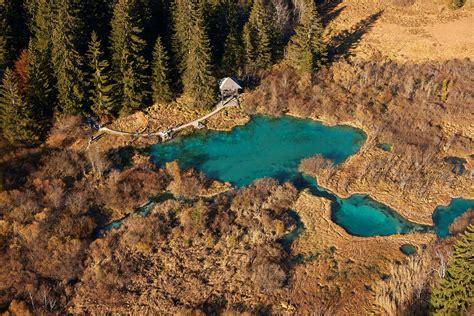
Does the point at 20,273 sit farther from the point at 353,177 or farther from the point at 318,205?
the point at 353,177

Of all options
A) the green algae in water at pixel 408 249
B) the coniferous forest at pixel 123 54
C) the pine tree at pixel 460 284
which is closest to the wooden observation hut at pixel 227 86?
the coniferous forest at pixel 123 54

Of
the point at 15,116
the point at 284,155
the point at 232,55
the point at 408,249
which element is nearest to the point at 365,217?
the point at 408,249

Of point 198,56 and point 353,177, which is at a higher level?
point 198,56

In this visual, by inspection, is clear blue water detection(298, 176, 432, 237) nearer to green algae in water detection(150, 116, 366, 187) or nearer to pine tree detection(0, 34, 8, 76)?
green algae in water detection(150, 116, 366, 187)

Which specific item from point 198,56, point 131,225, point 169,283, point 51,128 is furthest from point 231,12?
point 169,283

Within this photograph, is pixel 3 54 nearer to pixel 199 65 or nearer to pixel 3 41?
pixel 3 41

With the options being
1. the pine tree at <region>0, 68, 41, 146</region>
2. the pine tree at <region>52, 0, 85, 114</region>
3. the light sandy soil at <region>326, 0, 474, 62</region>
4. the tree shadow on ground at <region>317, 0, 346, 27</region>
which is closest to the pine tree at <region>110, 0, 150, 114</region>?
the pine tree at <region>52, 0, 85, 114</region>
